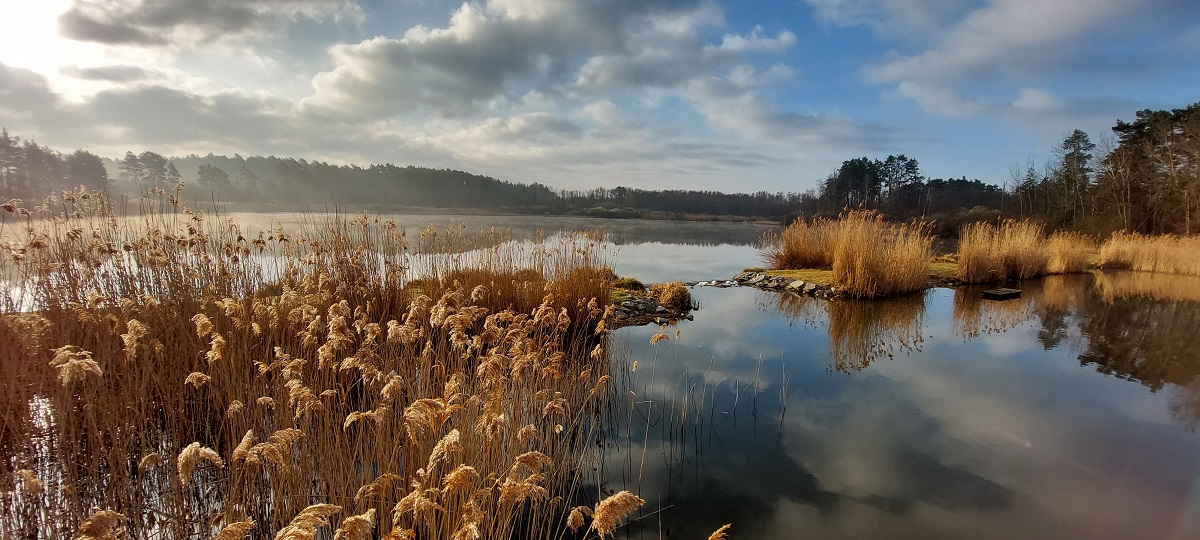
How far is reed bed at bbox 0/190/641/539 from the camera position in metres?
2.15

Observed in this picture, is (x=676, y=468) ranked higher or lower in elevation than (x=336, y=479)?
lower

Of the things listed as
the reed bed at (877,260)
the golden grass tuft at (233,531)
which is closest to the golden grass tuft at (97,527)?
the golden grass tuft at (233,531)

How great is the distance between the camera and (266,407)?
387 cm

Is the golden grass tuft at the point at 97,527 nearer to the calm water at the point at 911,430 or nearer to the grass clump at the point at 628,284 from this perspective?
the calm water at the point at 911,430

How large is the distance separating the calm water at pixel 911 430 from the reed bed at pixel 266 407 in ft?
2.38

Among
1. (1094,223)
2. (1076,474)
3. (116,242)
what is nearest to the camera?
(1076,474)

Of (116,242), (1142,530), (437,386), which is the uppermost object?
(116,242)

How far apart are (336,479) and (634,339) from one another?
4677 millimetres

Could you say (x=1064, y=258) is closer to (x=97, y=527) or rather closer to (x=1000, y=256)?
(x=1000, y=256)

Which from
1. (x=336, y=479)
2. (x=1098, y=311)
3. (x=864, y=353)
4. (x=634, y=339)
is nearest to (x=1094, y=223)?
(x=1098, y=311)

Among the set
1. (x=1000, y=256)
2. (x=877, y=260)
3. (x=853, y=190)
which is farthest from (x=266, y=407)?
(x=853, y=190)

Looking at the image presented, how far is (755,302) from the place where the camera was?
34.0ft

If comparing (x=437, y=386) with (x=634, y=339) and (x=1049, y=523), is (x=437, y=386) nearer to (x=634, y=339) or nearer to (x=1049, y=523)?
(x=634, y=339)

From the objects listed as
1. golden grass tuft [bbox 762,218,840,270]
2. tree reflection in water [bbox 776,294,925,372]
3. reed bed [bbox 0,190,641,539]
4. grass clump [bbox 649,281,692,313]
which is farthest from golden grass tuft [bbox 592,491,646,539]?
golden grass tuft [bbox 762,218,840,270]
